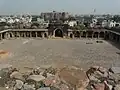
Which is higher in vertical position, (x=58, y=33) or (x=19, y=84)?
(x=19, y=84)

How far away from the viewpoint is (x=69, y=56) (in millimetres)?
27969

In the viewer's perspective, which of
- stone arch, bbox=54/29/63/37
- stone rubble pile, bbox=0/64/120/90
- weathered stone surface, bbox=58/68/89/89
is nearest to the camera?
stone rubble pile, bbox=0/64/120/90

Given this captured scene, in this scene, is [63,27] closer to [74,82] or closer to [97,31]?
[97,31]

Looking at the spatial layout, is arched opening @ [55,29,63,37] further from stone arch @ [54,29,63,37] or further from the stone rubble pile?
the stone rubble pile

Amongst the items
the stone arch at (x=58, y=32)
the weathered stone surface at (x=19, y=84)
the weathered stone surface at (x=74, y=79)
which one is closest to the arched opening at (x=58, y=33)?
the stone arch at (x=58, y=32)

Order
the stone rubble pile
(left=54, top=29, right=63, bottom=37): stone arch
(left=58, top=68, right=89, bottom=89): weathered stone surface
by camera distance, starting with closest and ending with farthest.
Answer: the stone rubble pile < (left=58, top=68, right=89, bottom=89): weathered stone surface < (left=54, top=29, right=63, bottom=37): stone arch

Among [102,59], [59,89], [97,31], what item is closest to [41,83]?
[59,89]

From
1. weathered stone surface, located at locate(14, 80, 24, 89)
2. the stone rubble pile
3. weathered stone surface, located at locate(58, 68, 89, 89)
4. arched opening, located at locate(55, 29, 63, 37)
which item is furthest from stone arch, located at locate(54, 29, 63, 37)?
weathered stone surface, located at locate(14, 80, 24, 89)

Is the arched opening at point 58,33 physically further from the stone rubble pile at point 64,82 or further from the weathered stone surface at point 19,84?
Answer: the weathered stone surface at point 19,84

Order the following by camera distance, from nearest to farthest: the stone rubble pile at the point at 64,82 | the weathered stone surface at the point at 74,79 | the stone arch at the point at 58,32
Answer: the stone rubble pile at the point at 64,82 → the weathered stone surface at the point at 74,79 → the stone arch at the point at 58,32

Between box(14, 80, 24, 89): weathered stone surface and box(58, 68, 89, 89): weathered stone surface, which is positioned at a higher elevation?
box(14, 80, 24, 89): weathered stone surface

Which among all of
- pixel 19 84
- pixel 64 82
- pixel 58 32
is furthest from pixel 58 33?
pixel 19 84

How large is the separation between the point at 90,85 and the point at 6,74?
699 centimetres

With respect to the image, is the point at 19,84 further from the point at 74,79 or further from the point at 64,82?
the point at 74,79
